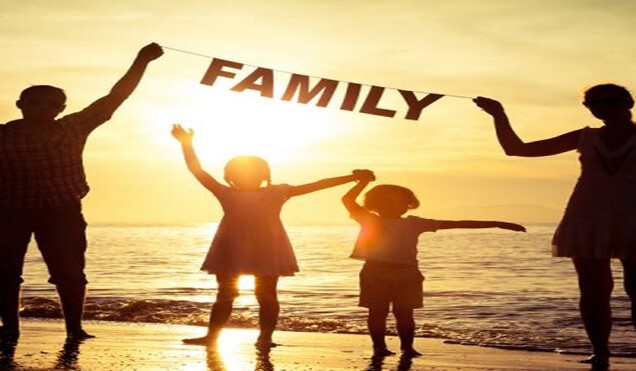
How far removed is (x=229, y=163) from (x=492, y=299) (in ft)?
40.7

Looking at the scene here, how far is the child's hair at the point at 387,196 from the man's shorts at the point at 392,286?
0.50 metres

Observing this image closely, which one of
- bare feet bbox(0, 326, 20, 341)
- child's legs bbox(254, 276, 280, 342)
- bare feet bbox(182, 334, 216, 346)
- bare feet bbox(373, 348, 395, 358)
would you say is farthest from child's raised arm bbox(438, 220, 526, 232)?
bare feet bbox(0, 326, 20, 341)

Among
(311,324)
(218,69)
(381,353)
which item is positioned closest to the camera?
(381,353)

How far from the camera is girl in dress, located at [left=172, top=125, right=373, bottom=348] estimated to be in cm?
786

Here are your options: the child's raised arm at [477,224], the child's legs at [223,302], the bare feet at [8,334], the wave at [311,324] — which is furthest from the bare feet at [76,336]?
the wave at [311,324]

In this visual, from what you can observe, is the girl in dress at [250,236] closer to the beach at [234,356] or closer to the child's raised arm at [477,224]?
the beach at [234,356]

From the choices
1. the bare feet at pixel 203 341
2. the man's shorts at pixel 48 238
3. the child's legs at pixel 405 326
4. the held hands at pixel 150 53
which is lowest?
the bare feet at pixel 203 341

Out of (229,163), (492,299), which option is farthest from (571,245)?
(492,299)

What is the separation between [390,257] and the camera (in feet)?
25.3

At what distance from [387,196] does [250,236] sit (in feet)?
3.80

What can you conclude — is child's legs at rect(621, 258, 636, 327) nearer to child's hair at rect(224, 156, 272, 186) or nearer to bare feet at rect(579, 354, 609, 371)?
bare feet at rect(579, 354, 609, 371)

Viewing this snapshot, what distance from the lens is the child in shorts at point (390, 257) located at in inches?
301

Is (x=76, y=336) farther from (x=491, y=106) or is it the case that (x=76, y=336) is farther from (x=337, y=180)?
(x=491, y=106)

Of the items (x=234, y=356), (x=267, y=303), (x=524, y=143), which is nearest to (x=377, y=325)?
(x=267, y=303)
